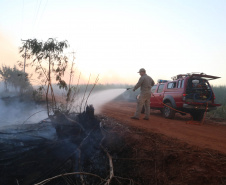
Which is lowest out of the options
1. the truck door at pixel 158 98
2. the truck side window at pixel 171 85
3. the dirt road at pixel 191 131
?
the dirt road at pixel 191 131

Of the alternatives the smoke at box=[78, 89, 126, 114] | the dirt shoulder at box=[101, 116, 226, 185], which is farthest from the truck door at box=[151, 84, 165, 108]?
the dirt shoulder at box=[101, 116, 226, 185]

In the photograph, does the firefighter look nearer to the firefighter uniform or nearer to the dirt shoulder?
the firefighter uniform

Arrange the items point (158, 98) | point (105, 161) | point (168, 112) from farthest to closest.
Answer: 1. point (158, 98)
2. point (168, 112)
3. point (105, 161)

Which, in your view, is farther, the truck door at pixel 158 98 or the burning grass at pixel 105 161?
the truck door at pixel 158 98

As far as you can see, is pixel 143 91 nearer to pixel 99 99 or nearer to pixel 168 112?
pixel 168 112

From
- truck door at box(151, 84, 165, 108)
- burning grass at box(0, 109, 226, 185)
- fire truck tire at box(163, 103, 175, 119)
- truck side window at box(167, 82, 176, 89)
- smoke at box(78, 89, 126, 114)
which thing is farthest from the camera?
smoke at box(78, 89, 126, 114)

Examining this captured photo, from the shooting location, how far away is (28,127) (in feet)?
19.6

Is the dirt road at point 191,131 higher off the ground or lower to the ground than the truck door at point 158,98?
lower

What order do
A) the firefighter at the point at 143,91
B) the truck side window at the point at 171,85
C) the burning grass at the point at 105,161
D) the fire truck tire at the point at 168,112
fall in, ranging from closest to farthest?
the burning grass at the point at 105,161 → the firefighter at the point at 143,91 → the fire truck tire at the point at 168,112 → the truck side window at the point at 171,85

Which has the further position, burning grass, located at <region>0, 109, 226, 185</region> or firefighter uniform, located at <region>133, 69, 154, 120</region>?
firefighter uniform, located at <region>133, 69, 154, 120</region>

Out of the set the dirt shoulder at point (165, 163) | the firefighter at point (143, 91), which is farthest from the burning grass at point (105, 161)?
the firefighter at point (143, 91)

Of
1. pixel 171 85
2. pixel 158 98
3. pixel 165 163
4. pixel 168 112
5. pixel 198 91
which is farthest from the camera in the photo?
pixel 158 98

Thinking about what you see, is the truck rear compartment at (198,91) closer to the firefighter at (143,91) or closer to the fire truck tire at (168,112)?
the fire truck tire at (168,112)

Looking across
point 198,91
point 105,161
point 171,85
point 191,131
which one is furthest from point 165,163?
point 171,85
